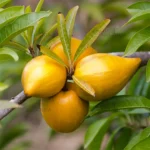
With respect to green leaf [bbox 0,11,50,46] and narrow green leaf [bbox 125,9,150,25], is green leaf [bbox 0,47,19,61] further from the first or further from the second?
narrow green leaf [bbox 125,9,150,25]

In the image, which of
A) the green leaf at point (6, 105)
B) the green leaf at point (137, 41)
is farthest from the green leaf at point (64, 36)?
the green leaf at point (6, 105)

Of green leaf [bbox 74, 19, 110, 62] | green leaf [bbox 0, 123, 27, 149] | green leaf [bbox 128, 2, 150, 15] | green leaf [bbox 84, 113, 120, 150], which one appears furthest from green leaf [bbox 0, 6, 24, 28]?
green leaf [bbox 0, 123, 27, 149]

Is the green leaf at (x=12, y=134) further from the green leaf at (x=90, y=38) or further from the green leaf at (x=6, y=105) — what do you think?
the green leaf at (x=6, y=105)

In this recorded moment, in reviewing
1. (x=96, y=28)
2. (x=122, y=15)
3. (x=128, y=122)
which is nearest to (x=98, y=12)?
(x=122, y=15)

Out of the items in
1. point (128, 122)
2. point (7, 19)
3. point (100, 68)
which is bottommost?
point (128, 122)

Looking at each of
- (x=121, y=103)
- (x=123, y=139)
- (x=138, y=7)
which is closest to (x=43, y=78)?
(x=121, y=103)

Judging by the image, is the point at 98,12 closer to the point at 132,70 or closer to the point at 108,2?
the point at 108,2
